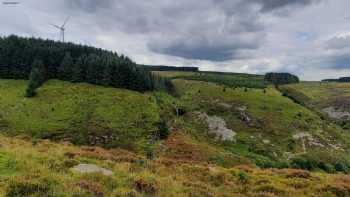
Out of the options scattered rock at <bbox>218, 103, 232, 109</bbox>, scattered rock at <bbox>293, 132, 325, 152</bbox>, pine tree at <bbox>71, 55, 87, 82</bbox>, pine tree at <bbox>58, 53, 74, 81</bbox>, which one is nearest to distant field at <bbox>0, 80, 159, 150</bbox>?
pine tree at <bbox>71, 55, 87, 82</bbox>

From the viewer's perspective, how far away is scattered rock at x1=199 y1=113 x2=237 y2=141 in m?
74.1

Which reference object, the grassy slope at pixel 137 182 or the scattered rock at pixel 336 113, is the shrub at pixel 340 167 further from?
the scattered rock at pixel 336 113

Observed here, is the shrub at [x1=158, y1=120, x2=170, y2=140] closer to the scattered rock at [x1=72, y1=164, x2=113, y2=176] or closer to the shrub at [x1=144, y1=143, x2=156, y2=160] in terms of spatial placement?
the shrub at [x1=144, y1=143, x2=156, y2=160]

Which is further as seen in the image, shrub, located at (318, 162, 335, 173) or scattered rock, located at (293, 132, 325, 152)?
scattered rock, located at (293, 132, 325, 152)

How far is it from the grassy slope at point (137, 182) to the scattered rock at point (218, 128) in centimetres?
5548

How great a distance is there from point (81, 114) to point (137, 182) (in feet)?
194

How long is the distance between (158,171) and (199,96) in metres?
98.6

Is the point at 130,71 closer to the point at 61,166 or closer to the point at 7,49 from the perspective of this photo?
the point at 7,49

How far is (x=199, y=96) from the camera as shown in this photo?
113562 millimetres

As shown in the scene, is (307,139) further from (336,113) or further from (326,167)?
(336,113)

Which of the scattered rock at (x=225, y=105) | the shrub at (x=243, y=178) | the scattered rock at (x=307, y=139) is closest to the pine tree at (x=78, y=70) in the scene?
the scattered rock at (x=225, y=105)

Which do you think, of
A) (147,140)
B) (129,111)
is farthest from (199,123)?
(147,140)

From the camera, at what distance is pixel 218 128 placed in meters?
79.2

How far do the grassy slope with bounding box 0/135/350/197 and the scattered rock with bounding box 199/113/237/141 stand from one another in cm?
5548
